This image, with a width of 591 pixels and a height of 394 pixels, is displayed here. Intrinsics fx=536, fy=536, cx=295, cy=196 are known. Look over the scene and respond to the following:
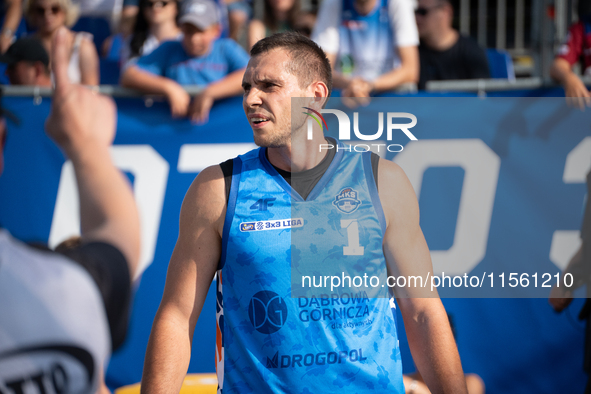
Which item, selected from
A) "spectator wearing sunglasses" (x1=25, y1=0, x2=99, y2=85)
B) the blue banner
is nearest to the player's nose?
the blue banner

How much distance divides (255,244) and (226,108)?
1661 millimetres

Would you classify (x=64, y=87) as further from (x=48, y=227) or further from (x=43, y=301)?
(x=43, y=301)

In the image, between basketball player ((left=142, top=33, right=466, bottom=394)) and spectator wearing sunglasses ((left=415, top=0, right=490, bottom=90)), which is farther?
spectator wearing sunglasses ((left=415, top=0, right=490, bottom=90))

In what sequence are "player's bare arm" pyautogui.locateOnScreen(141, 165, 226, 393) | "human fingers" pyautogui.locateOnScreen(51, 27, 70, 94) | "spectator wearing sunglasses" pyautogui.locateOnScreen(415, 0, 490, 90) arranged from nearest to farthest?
"player's bare arm" pyautogui.locateOnScreen(141, 165, 226, 393)
"human fingers" pyautogui.locateOnScreen(51, 27, 70, 94)
"spectator wearing sunglasses" pyautogui.locateOnScreen(415, 0, 490, 90)

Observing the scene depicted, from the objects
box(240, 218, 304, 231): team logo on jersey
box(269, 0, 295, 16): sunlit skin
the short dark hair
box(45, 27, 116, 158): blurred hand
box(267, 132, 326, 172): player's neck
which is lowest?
box(240, 218, 304, 231): team logo on jersey

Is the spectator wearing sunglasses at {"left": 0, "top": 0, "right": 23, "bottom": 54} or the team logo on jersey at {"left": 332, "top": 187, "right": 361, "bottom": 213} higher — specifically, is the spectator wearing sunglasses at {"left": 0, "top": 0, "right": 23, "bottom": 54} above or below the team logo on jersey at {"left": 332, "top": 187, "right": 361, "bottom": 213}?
above

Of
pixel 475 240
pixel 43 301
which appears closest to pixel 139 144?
pixel 43 301

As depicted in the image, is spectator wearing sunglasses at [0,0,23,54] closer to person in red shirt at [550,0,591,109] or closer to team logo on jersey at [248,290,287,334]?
team logo on jersey at [248,290,287,334]

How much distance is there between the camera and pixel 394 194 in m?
2.21

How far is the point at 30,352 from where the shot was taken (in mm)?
1594

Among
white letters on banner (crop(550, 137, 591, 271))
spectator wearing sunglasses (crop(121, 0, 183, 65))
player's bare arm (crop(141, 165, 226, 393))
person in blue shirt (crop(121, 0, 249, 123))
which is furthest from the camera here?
spectator wearing sunglasses (crop(121, 0, 183, 65))

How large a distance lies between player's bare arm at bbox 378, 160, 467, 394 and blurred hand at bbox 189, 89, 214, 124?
61.8 inches

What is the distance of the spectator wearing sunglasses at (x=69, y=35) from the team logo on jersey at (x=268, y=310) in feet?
9.01

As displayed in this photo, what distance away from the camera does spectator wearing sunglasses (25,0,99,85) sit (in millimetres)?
4090
